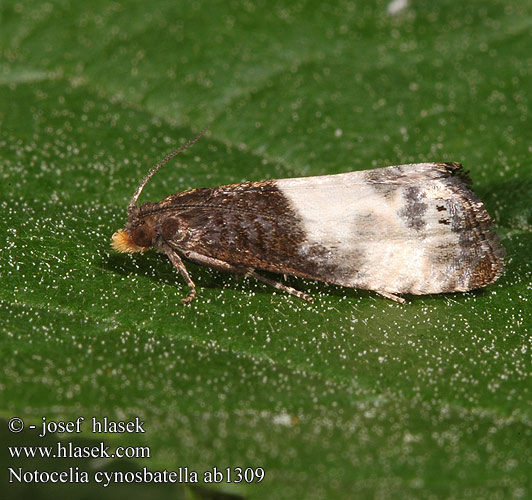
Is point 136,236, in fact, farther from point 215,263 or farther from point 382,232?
point 382,232

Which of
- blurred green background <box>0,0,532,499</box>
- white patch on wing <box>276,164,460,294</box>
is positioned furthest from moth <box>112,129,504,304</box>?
blurred green background <box>0,0,532,499</box>

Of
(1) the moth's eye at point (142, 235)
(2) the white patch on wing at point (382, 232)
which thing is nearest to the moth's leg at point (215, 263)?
(1) the moth's eye at point (142, 235)

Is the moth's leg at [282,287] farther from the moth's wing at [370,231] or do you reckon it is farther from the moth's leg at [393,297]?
the moth's leg at [393,297]

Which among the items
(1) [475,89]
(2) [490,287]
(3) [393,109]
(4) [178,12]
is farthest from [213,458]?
(4) [178,12]

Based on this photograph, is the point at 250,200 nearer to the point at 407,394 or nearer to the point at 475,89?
the point at 407,394

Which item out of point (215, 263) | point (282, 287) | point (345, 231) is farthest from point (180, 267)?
point (345, 231)

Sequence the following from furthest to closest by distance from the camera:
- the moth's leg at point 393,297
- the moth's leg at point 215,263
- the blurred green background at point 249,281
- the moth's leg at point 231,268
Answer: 1. the moth's leg at point 215,263
2. the moth's leg at point 231,268
3. the moth's leg at point 393,297
4. the blurred green background at point 249,281

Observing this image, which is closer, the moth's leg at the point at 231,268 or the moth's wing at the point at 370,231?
the moth's wing at the point at 370,231

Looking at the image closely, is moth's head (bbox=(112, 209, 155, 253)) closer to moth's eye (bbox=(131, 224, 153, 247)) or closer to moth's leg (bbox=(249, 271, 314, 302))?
moth's eye (bbox=(131, 224, 153, 247))
